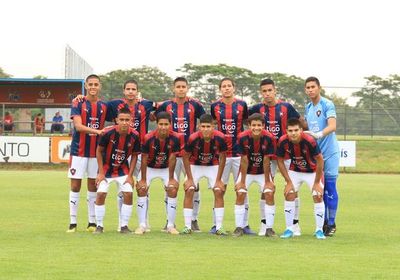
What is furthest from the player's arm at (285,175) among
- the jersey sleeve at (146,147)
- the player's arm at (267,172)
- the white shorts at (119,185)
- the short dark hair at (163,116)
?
the white shorts at (119,185)

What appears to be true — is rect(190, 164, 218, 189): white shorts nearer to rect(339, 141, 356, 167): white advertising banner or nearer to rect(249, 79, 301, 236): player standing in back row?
rect(249, 79, 301, 236): player standing in back row

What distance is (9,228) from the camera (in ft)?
38.0

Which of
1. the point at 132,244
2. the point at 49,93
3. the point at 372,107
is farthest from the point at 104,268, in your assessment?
the point at 372,107

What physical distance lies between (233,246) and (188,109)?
8.70ft

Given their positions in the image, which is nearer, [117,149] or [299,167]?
[299,167]

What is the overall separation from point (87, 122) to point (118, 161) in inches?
29.8

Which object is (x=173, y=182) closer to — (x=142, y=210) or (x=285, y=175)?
(x=142, y=210)

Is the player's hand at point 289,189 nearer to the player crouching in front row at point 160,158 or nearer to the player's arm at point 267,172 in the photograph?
the player's arm at point 267,172

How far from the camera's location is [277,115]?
11.5 metres

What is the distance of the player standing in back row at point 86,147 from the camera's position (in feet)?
37.9

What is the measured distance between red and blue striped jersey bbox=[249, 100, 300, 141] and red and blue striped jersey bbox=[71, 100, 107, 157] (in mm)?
2182

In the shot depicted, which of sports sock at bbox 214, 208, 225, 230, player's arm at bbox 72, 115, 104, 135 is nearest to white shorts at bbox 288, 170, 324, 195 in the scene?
sports sock at bbox 214, 208, 225, 230

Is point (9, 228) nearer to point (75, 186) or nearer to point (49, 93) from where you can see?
point (75, 186)

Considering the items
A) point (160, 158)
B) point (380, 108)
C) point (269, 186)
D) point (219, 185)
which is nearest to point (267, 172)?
point (269, 186)
